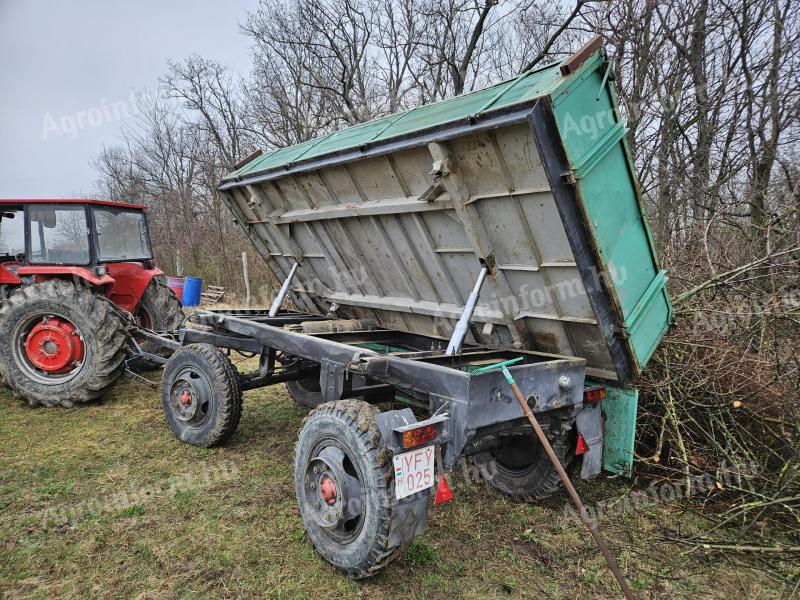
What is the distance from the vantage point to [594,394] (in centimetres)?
316

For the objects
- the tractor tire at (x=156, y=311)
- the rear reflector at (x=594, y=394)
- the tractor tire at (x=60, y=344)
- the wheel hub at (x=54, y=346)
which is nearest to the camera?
the rear reflector at (x=594, y=394)

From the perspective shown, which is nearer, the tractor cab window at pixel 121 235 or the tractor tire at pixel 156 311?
the tractor cab window at pixel 121 235

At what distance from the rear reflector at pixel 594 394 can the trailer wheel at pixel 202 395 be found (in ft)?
9.57

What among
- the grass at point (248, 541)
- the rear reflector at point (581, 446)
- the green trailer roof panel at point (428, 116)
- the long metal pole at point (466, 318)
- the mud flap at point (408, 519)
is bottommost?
the grass at point (248, 541)

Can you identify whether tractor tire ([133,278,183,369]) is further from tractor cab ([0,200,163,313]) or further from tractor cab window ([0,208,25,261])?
tractor cab window ([0,208,25,261])

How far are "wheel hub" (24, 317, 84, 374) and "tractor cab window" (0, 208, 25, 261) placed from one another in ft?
4.81

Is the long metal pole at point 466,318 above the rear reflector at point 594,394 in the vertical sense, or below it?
above

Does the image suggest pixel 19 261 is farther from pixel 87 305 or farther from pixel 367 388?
pixel 367 388

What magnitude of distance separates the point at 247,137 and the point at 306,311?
15695 millimetres

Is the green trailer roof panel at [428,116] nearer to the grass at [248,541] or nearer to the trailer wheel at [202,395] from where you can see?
the trailer wheel at [202,395]

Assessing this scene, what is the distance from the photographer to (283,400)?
607 cm

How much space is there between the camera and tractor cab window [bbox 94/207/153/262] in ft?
21.1

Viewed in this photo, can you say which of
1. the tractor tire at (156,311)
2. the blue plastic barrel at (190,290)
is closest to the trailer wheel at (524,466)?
the tractor tire at (156,311)

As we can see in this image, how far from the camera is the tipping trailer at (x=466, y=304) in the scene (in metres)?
2.53
